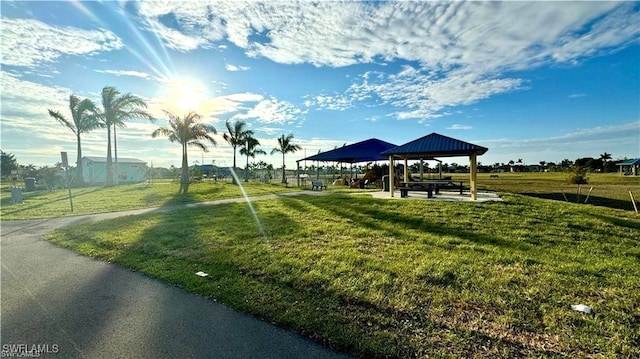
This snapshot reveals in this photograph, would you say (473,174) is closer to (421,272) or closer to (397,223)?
(397,223)

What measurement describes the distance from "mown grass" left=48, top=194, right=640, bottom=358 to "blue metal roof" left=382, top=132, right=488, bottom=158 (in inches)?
132

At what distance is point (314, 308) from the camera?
3668mm

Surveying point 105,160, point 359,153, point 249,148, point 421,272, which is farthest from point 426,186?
point 105,160

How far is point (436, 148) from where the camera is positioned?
12.7 metres

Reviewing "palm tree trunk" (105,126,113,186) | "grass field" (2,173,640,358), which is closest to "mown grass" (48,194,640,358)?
"grass field" (2,173,640,358)

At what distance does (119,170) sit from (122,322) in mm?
39726

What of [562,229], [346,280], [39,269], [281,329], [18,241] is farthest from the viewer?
[18,241]

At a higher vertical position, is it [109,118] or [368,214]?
[109,118]

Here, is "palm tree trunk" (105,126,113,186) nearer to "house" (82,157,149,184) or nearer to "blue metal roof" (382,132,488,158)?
"house" (82,157,149,184)

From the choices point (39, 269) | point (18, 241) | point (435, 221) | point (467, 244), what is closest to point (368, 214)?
point (435, 221)

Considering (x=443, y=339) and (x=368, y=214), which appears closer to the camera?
(x=443, y=339)

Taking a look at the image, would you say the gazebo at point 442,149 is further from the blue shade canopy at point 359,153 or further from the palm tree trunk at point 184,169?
the palm tree trunk at point 184,169

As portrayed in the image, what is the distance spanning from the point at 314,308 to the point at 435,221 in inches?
224

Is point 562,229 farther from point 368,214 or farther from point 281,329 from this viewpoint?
point 281,329
